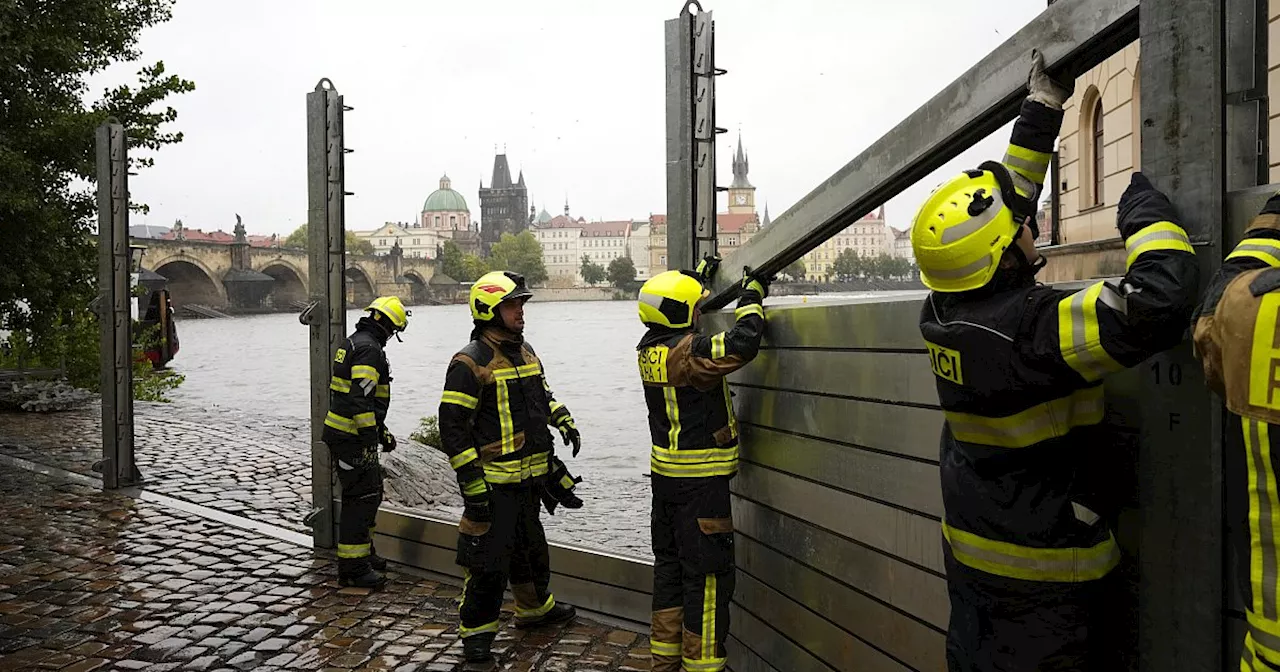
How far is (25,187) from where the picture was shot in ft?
47.0

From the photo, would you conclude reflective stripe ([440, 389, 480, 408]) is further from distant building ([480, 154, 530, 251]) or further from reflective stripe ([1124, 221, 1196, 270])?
distant building ([480, 154, 530, 251])

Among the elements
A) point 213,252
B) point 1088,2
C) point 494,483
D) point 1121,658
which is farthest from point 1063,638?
point 213,252

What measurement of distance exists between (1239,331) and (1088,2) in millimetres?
1176

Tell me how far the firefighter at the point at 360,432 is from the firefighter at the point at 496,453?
1.41m

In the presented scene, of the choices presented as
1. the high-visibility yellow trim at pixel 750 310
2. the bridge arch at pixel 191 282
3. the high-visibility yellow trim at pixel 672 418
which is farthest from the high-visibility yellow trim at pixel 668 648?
the bridge arch at pixel 191 282

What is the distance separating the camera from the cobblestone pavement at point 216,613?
543 centimetres

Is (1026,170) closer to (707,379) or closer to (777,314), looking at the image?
(777,314)

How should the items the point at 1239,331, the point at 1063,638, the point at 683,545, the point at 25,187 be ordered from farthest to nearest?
the point at 25,187 → the point at 683,545 → the point at 1063,638 → the point at 1239,331

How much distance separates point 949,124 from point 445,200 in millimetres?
112552

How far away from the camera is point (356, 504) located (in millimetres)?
6914

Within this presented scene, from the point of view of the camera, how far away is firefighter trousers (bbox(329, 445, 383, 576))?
6777mm

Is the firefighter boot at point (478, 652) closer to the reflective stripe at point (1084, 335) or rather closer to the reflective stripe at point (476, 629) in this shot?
the reflective stripe at point (476, 629)

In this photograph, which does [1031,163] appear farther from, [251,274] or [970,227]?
[251,274]

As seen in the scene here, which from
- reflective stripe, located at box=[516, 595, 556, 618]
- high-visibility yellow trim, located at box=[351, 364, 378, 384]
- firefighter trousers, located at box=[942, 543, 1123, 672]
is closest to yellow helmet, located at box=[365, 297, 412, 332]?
high-visibility yellow trim, located at box=[351, 364, 378, 384]
